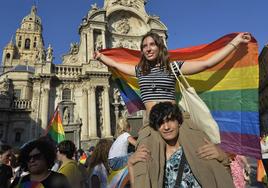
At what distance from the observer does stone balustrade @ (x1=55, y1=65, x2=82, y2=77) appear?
29.8 m

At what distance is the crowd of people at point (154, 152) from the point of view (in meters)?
2.25

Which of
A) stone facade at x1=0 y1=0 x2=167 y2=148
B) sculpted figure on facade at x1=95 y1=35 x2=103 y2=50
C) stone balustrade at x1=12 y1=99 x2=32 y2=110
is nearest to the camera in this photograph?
stone facade at x1=0 y1=0 x2=167 y2=148

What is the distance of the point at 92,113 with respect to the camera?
27.6m

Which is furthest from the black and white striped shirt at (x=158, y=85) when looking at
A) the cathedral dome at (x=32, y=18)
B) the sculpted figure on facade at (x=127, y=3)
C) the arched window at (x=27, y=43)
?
the cathedral dome at (x=32, y=18)

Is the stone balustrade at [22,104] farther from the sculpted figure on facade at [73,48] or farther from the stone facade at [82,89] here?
the sculpted figure on facade at [73,48]

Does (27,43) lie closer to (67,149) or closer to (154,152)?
(67,149)

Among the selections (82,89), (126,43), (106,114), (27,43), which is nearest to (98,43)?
(126,43)

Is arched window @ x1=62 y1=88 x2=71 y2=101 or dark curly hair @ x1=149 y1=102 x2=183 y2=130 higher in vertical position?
arched window @ x1=62 y1=88 x2=71 y2=101

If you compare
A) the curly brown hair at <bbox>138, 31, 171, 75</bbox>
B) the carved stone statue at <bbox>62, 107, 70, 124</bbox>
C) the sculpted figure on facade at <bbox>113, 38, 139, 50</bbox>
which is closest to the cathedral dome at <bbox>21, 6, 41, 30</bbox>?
the sculpted figure on facade at <bbox>113, 38, 139, 50</bbox>

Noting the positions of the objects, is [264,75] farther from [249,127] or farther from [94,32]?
[249,127]

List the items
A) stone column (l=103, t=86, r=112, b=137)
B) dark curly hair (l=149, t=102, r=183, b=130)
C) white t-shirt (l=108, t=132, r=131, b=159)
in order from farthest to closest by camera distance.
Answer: stone column (l=103, t=86, r=112, b=137) → white t-shirt (l=108, t=132, r=131, b=159) → dark curly hair (l=149, t=102, r=183, b=130)

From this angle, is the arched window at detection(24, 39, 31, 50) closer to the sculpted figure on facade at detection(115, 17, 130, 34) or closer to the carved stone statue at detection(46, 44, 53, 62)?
the sculpted figure on facade at detection(115, 17, 130, 34)

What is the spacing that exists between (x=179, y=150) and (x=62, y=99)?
90.7 feet

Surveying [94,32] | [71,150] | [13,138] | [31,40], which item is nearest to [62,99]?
[13,138]
